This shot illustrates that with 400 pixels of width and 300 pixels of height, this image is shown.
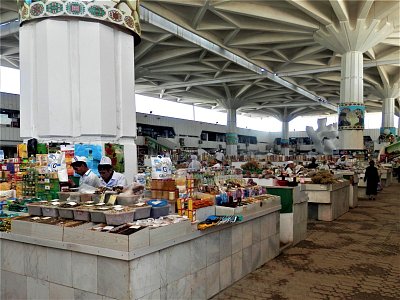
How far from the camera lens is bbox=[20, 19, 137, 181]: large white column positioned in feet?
18.0

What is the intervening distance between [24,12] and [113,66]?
5.13ft

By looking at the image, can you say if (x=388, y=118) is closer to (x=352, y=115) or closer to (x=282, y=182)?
(x=352, y=115)

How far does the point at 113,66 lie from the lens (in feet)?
19.2

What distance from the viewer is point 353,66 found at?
16.2 metres

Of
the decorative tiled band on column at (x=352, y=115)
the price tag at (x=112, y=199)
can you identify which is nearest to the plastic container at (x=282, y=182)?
the price tag at (x=112, y=199)

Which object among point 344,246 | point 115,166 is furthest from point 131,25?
point 344,246

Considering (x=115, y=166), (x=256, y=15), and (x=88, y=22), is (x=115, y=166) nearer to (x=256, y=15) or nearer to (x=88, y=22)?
(x=88, y=22)

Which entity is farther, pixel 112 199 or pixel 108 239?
pixel 112 199

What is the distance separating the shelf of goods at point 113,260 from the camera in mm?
2883

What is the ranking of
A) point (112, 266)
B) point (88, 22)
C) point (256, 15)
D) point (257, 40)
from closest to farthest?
point (112, 266) < point (88, 22) < point (256, 15) < point (257, 40)

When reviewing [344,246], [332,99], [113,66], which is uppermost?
[332,99]

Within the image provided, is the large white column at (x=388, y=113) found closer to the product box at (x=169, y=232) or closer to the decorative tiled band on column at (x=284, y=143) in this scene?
the decorative tiled band on column at (x=284, y=143)

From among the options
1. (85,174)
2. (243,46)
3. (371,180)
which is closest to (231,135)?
(243,46)

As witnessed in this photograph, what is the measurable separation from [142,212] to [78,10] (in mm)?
3592
